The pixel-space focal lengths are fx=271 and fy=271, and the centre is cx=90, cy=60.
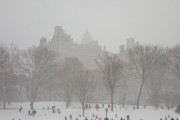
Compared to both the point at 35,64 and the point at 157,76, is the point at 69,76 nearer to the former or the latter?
the point at 35,64

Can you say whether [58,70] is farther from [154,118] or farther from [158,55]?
[154,118]

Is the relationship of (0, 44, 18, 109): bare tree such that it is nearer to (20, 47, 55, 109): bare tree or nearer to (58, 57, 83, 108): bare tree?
(20, 47, 55, 109): bare tree

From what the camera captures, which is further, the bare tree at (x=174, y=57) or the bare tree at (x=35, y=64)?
the bare tree at (x=35, y=64)

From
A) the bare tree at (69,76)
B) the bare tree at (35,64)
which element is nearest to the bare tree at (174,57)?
the bare tree at (69,76)

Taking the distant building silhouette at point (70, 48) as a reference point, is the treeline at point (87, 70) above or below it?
below

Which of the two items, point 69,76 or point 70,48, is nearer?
point 69,76

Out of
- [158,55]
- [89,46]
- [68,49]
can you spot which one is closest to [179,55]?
[158,55]

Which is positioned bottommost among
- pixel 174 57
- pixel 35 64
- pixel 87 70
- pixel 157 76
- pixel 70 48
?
pixel 157 76

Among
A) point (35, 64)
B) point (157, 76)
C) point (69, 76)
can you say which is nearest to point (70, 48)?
point (69, 76)

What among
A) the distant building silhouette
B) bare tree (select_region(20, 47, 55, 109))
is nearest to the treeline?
bare tree (select_region(20, 47, 55, 109))

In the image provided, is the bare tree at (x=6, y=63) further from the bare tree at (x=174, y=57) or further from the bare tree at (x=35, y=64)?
the bare tree at (x=174, y=57)

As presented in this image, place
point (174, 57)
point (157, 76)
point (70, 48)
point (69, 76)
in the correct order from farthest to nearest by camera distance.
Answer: point (70, 48) → point (69, 76) → point (157, 76) → point (174, 57)

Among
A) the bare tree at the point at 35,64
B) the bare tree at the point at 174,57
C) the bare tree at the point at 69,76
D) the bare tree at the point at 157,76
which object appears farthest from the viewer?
the bare tree at the point at 69,76

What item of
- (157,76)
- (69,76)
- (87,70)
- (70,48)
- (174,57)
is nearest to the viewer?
(174,57)
